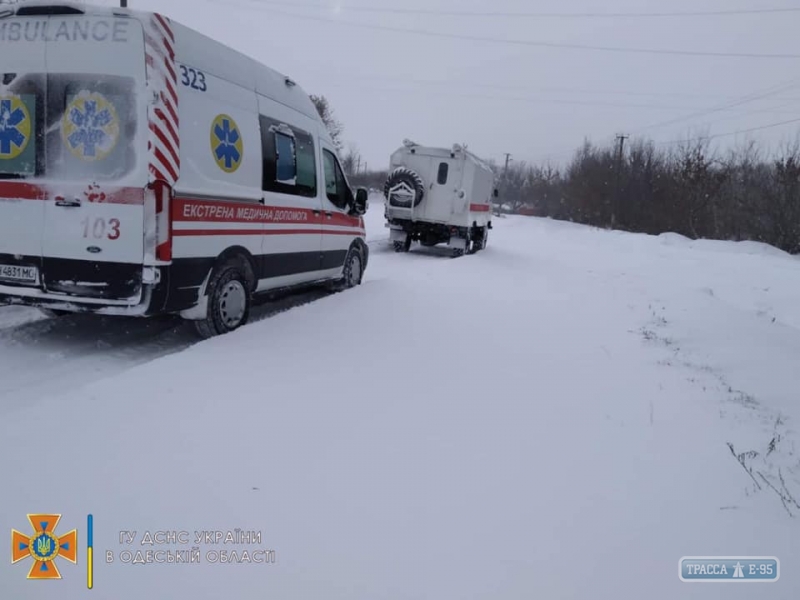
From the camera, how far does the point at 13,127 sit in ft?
13.9

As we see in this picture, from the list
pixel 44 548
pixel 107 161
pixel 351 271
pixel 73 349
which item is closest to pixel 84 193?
pixel 107 161

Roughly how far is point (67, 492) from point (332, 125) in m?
46.0

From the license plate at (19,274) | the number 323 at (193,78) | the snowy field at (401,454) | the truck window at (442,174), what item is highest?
the truck window at (442,174)

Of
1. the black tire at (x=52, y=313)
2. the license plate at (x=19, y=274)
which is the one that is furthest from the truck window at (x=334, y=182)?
the license plate at (x=19, y=274)

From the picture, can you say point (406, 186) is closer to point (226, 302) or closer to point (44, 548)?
point (226, 302)

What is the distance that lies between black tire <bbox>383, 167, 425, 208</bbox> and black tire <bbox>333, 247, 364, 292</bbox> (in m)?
7.14

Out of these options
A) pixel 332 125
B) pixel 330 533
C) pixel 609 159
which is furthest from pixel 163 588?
pixel 332 125

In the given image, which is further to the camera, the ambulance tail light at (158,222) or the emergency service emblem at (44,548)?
the ambulance tail light at (158,222)

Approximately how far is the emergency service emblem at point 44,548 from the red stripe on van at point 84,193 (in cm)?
259

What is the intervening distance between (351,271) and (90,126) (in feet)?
14.8

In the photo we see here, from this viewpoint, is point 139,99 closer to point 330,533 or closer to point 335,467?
point 335,467

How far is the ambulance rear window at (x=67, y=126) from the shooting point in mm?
4062

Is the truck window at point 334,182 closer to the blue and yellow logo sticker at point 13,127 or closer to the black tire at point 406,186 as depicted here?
the blue and yellow logo sticker at point 13,127

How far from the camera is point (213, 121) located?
15.5ft
